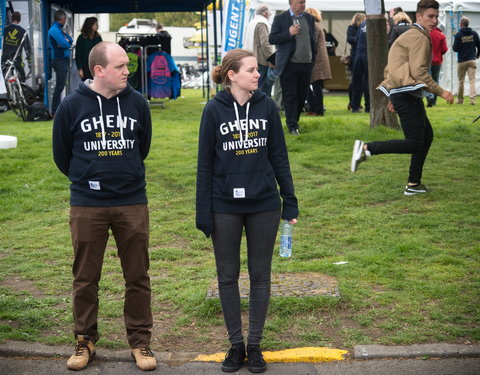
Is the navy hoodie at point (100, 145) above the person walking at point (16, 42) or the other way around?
the other way around

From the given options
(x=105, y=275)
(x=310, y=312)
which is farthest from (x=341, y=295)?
(x=105, y=275)

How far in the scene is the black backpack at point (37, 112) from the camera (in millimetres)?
17828

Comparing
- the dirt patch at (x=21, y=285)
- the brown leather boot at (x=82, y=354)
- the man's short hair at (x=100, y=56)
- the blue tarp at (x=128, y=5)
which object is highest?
the blue tarp at (x=128, y=5)

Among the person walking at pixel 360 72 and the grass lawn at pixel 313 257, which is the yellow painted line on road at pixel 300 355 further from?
the person walking at pixel 360 72

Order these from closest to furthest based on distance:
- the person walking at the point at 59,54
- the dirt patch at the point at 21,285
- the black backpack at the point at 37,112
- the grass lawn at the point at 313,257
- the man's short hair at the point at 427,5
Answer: the grass lawn at the point at 313,257, the dirt patch at the point at 21,285, the man's short hair at the point at 427,5, the black backpack at the point at 37,112, the person walking at the point at 59,54

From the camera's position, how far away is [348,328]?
538 cm

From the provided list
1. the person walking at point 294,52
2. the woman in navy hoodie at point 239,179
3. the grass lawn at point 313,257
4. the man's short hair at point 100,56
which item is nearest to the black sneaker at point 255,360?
the woman in navy hoodie at point 239,179

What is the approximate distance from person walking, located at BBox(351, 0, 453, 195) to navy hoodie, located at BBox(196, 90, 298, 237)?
438 centimetres

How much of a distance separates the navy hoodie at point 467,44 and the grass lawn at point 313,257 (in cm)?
Result: 1003

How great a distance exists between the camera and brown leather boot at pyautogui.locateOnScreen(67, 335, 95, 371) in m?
4.80

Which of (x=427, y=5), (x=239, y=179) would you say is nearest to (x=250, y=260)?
(x=239, y=179)

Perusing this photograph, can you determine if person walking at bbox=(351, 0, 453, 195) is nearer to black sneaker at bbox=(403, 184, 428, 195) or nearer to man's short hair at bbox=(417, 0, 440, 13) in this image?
man's short hair at bbox=(417, 0, 440, 13)

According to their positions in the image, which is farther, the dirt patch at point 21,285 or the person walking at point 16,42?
the person walking at point 16,42

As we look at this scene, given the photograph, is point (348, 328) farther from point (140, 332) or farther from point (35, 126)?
point (35, 126)
